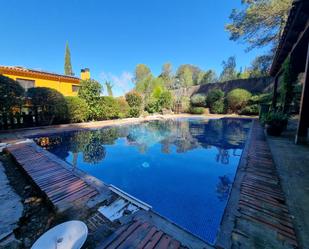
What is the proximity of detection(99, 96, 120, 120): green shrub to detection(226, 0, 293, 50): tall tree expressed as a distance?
13485mm

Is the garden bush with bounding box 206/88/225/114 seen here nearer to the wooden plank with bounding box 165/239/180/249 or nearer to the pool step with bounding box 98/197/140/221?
the pool step with bounding box 98/197/140/221

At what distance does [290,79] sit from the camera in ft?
22.0

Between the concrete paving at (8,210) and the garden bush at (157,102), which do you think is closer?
the concrete paving at (8,210)

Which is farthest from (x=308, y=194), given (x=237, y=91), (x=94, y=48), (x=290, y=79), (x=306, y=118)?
(x=94, y=48)

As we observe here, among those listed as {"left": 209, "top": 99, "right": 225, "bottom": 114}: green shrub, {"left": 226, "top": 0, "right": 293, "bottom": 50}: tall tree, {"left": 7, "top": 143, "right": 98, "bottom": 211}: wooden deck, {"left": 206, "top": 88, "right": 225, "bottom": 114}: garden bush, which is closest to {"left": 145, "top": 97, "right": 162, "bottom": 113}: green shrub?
{"left": 206, "top": 88, "right": 225, "bottom": 114}: garden bush

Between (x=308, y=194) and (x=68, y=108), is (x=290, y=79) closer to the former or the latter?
(x=308, y=194)

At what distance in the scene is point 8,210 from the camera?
8.43 ft

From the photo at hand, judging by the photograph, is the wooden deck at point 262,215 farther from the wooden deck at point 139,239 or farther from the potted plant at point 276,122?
the potted plant at point 276,122

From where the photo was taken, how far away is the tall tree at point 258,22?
41.6ft

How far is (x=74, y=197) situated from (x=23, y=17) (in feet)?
53.3

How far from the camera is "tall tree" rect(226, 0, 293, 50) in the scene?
1267cm

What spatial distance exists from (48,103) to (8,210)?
9764 mm

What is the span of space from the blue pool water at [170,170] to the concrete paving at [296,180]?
99 centimetres

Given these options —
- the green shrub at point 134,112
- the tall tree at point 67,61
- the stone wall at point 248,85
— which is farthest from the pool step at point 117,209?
the tall tree at point 67,61
